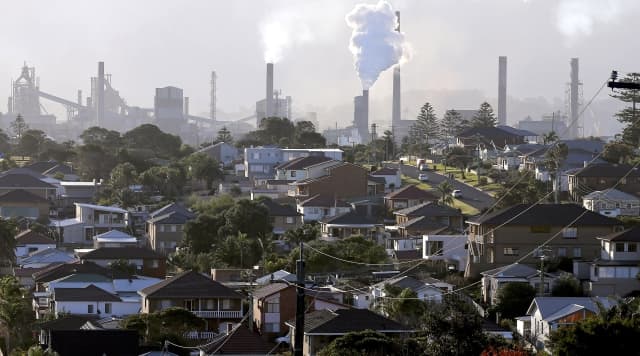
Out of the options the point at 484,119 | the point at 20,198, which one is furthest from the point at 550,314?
the point at 484,119

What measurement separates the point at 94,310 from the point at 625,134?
37.3m

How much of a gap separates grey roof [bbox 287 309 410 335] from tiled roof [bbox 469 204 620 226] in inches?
511

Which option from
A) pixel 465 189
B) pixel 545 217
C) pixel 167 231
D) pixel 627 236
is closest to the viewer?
pixel 627 236

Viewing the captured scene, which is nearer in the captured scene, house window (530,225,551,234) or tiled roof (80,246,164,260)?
house window (530,225,551,234)

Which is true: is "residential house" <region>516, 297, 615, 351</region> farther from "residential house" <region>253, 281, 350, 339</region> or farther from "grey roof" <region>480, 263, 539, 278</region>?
"residential house" <region>253, 281, 350, 339</region>

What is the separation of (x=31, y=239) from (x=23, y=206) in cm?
1020

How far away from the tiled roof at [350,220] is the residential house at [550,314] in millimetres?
18949

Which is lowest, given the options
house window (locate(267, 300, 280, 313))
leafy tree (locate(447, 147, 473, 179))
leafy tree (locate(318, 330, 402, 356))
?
leafy tree (locate(318, 330, 402, 356))

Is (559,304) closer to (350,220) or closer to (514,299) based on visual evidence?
(514,299)

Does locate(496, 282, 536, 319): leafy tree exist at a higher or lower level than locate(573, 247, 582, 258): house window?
lower

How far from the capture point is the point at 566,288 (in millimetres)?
41719

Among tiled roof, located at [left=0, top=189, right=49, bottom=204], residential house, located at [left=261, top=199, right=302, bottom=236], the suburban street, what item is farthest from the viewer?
tiled roof, located at [left=0, top=189, right=49, bottom=204]

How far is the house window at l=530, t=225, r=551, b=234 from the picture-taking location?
4753 cm

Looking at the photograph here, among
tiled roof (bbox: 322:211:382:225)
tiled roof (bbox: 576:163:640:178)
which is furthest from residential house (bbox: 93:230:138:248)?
tiled roof (bbox: 576:163:640:178)
